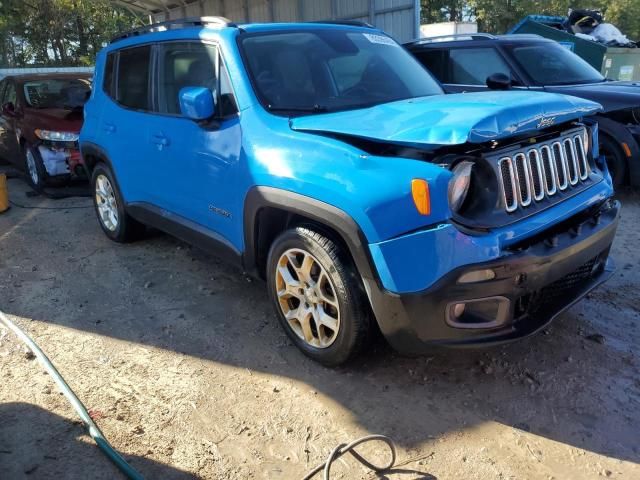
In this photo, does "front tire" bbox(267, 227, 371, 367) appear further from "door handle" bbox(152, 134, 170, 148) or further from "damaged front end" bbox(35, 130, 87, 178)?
"damaged front end" bbox(35, 130, 87, 178)

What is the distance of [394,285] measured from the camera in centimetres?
248

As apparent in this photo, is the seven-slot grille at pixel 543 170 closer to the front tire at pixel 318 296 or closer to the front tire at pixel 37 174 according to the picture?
the front tire at pixel 318 296

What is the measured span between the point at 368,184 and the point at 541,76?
4.86 m

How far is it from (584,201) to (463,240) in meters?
1.01

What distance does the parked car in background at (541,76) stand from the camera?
19.1ft

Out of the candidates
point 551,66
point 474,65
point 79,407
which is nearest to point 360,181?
point 79,407

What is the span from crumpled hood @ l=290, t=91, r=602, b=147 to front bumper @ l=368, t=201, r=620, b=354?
0.54 meters

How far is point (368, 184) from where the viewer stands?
98.4 inches

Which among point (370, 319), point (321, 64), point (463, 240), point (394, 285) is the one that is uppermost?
point (321, 64)

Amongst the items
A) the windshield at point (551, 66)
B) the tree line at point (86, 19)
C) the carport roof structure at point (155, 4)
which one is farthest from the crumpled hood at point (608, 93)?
the tree line at point (86, 19)

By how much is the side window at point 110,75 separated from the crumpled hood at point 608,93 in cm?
458

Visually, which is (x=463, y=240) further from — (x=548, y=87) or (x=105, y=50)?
(x=548, y=87)

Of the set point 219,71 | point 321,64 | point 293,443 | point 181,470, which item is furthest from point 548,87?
point 181,470

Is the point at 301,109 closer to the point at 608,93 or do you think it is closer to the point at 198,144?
the point at 198,144
